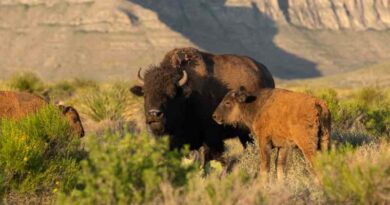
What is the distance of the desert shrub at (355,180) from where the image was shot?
7.37 m

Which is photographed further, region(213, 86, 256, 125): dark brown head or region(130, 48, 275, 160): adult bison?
region(213, 86, 256, 125): dark brown head

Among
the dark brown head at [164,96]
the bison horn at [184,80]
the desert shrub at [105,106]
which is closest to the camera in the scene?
the dark brown head at [164,96]

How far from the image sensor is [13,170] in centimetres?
907

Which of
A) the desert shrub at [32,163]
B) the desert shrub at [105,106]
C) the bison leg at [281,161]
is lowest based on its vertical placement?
the desert shrub at [105,106]

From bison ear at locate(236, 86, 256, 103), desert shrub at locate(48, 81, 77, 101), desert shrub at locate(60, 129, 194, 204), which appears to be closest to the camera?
desert shrub at locate(60, 129, 194, 204)

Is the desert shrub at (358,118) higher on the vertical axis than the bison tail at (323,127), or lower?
lower

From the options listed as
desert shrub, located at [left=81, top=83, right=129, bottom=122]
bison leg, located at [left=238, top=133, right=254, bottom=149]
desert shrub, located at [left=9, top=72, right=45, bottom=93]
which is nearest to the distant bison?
bison leg, located at [left=238, top=133, right=254, bottom=149]

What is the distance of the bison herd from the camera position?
35.1 feet

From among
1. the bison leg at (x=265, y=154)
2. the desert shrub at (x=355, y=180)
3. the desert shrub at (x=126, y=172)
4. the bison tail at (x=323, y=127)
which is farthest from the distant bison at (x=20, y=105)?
the desert shrub at (x=355, y=180)

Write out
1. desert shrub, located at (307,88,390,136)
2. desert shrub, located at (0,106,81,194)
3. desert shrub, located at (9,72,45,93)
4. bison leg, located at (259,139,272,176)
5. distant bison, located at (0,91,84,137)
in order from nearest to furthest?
1. desert shrub, located at (0,106,81,194)
2. bison leg, located at (259,139,272,176)
3. distant bison, located at (0,91,84,137)
4. desert shrub, located at (307,88,390,136)
5. desert shrub, located at (9,72,45,93)

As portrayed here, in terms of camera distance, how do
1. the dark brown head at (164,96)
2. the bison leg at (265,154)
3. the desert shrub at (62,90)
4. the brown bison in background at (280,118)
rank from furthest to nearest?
the desert shrub at (62,90)
the dark brown head at (164,96)
the bison leg at (265,154)
the brown bison in background at (280,118)

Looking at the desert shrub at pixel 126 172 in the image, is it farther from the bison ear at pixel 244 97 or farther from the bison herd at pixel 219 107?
the bison ear at pixel 244 97

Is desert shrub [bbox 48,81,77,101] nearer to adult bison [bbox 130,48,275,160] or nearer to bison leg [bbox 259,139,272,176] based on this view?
adult bison [bbox 130,48,275,160]

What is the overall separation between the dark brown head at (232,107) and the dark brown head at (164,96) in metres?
0.64
